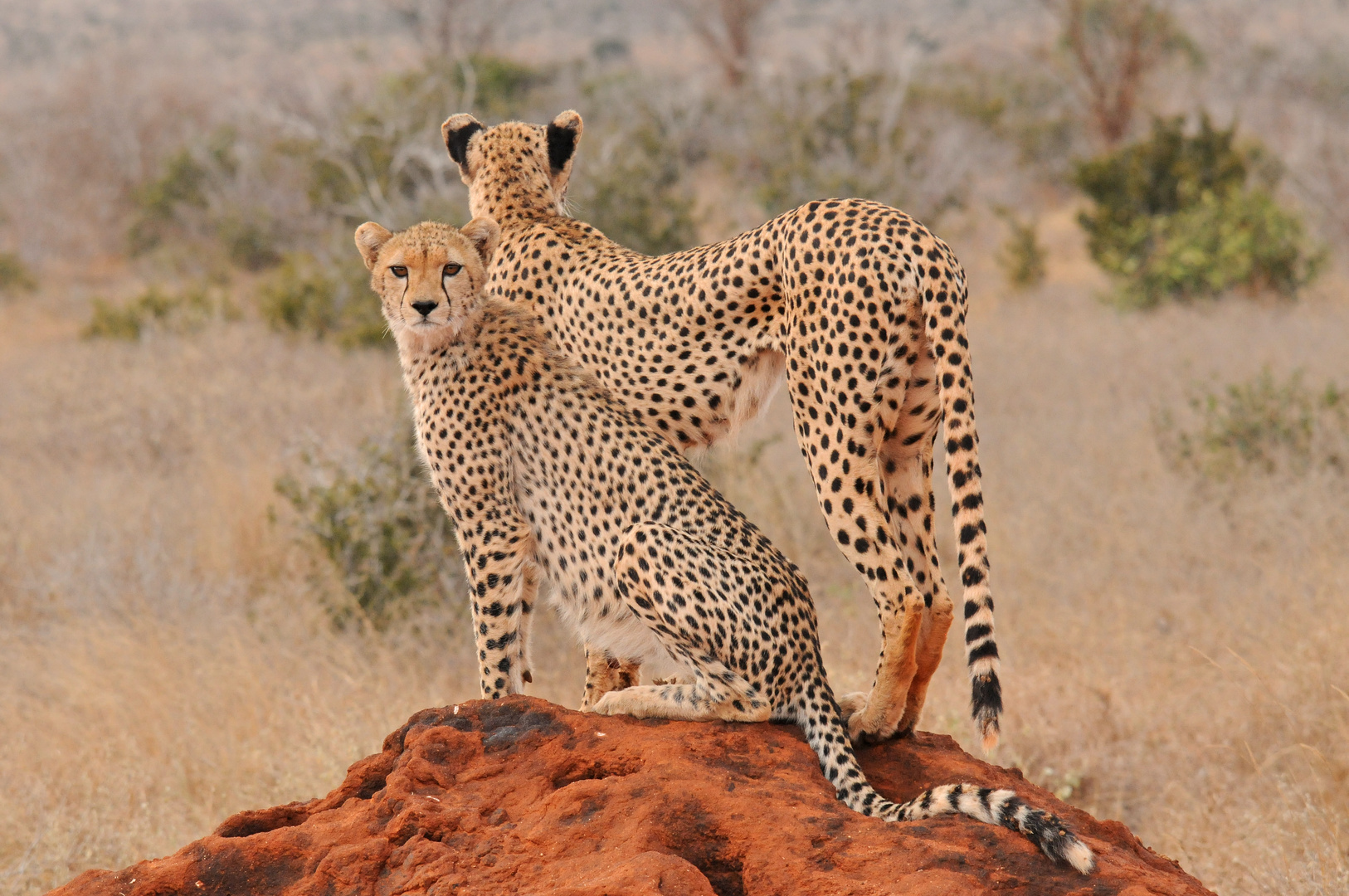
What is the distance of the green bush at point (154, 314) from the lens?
1231 cm

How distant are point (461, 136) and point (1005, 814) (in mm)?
2602

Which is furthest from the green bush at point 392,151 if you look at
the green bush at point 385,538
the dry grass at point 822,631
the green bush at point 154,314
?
the green bush at point 385,538

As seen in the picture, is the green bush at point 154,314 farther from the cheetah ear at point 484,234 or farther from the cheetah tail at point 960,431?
the cheetah tail at point 960,431

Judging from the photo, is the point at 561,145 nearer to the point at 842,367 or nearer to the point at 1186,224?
the point at 842,367

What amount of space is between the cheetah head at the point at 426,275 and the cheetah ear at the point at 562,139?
681 mm

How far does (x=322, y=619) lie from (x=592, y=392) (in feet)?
10.5

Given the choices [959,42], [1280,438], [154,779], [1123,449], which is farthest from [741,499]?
[959,42]

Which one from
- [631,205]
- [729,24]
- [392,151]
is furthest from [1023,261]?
[729,24]

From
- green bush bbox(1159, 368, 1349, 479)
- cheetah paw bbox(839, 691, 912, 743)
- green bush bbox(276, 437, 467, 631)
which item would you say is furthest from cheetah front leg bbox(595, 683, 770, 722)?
green bush bbox(1159, 368, 1349, 479)

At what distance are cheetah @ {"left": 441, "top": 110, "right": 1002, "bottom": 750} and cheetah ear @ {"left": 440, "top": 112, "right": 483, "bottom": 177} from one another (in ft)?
1.64

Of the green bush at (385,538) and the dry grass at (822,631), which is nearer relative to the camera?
the dry grass at (822,631)

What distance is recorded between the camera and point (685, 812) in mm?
2516

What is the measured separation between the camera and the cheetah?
3113 mm

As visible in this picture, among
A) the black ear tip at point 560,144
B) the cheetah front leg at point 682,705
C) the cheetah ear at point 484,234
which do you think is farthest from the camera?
the black ear tip at point 560,144
